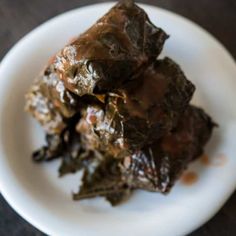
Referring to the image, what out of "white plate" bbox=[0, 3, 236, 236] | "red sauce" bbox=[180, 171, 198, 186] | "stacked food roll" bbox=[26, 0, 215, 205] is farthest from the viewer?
"red sauce" bbox=[180, 171, 198, 186]

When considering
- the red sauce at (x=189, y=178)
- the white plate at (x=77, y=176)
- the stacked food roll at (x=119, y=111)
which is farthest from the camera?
the red sauce at (x=189, y=178)

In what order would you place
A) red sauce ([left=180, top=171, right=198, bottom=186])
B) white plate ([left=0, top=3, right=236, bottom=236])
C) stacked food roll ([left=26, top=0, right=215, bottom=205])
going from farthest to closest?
red sauce ([left=180, top=171, right=198, bottom=186]), white plate ([left=0, top=3, right=236, bottom=236]), stacked food roll ([left=26, top=0, right=215, bottom=205])

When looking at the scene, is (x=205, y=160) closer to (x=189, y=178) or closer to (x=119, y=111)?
(x=189, y=178)

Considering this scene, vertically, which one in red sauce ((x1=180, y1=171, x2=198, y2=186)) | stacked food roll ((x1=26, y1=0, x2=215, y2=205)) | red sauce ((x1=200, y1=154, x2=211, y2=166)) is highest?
stacked food roll ((x1=26, y1=0, x2=215, y2=205))

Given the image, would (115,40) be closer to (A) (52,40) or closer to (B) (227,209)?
(A) (52,40)

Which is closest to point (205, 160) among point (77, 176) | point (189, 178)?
point (189, 178)

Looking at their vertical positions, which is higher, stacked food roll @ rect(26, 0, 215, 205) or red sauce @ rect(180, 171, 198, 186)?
stacked food roll @ rect(26, 0, 215, 205)
